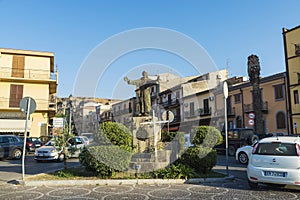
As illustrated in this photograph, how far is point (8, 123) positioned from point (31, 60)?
274 inches

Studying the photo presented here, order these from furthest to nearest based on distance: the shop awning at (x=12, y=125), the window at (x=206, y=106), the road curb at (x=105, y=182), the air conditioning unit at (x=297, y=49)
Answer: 1. the window at (x=206, y=106)
2. the air conditioning unit at (x=297, y=49)
3. the shop awning at (x=12, y=125)
4. the road curb at (x=105, y=182)

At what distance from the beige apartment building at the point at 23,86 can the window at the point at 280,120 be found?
23356 millimetres

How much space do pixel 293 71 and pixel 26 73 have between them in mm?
26960

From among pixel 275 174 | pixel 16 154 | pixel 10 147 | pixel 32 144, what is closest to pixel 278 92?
pixel 275 174

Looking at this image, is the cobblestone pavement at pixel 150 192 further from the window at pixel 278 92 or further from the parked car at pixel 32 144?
the window at pixel 278 92

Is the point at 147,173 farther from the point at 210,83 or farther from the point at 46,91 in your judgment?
the point at 210,83

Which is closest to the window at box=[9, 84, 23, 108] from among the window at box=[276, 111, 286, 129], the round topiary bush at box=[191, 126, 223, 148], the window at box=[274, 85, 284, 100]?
the round topiary bush at box=[191, 126, 223, 148]

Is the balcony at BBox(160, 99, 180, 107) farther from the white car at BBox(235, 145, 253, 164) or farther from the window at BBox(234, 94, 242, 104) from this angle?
the white car at BBox(235, 145, 253, 164)

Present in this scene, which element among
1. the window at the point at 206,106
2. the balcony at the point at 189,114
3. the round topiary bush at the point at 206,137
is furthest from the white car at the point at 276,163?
the balcony at the point at 189,114

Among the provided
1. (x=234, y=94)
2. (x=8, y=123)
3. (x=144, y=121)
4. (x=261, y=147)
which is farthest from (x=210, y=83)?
(x=261, y=147)

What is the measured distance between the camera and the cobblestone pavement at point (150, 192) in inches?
232

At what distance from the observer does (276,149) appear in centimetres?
662

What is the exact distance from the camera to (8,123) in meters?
25.2

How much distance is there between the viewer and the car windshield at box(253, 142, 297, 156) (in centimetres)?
641
